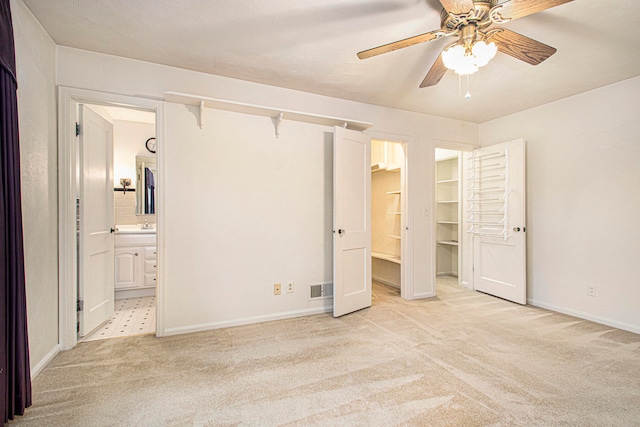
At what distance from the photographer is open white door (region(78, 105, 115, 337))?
2670 mm

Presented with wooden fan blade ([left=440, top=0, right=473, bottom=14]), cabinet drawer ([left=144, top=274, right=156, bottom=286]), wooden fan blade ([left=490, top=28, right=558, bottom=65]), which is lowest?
cabinet drawer ([left=144, top=274, right=156, bottom=286])

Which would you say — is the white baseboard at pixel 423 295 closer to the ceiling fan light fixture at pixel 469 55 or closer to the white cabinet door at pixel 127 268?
the ceiling fan light fixture at pixel 469 55

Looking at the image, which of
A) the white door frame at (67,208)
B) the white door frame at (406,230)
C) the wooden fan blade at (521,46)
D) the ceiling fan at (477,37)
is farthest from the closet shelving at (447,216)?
the white door frame at (67,208)

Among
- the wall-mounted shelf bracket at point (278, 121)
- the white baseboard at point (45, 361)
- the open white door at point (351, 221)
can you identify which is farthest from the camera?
the open white door at point (351, 221)

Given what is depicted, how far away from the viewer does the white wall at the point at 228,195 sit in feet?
9.07

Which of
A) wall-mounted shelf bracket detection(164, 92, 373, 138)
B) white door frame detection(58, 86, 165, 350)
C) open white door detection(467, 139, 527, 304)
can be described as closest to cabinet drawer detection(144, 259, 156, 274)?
white door frame detection(58, 86, 165, 350)

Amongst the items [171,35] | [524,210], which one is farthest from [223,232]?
[524,210]

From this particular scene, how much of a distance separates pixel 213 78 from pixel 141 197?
2.59 m

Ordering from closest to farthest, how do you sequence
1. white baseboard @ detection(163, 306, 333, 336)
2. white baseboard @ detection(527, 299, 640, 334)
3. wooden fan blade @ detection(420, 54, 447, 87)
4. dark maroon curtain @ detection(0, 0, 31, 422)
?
dark maroon curtain @ detection(0, 0, 31, 422)
wooden fan blade @ detection(420, 54, 447, 87)
white baseboard @ detection(163, 306, 333, 336)
white baseboard @ detection(527, 299, 640, 334)

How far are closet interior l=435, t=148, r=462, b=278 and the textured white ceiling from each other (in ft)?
8.25

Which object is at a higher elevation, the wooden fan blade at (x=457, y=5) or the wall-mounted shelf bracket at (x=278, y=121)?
the wooden fan blade at (x=457, y=5)

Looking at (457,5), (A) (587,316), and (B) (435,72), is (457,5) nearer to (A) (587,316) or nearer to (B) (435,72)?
(B) (435,72)

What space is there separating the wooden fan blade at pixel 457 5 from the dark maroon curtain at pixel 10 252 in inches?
88.2

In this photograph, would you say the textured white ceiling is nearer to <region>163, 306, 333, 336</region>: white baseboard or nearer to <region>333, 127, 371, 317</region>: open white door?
<region>333, 127, 371, 317</region>: open white door
